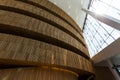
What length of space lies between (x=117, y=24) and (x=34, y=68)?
374 centimetres

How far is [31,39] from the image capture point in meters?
4.99

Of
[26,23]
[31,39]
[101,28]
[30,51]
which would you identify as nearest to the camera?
[30,51]

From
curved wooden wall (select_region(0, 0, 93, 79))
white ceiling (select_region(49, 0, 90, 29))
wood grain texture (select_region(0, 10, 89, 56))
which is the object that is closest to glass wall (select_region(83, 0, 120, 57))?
white ceiling (select_region(49, 0, 90, 29))

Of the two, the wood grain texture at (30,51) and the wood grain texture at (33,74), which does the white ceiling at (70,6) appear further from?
the wood grain texture at (33,74)

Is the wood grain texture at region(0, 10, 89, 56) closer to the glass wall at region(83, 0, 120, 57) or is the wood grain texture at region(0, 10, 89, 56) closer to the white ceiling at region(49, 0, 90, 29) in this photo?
the glass wall at region(83, 0, 120, 57)

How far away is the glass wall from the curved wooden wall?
3.05 metres

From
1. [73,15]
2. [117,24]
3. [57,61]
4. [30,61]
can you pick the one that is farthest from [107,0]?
[30,61]

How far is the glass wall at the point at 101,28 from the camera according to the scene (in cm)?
1068

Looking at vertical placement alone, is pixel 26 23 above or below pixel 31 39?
above

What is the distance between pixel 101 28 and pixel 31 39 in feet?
33.5

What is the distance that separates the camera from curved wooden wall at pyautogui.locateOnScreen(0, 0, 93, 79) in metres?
4.07

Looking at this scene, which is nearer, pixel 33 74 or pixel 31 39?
pixel 33 74

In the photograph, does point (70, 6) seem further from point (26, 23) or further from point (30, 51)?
point (30, 51)

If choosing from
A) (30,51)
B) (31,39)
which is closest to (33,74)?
(30,51)
